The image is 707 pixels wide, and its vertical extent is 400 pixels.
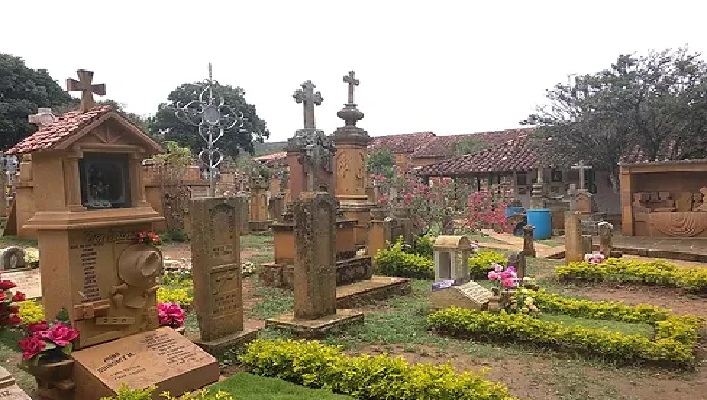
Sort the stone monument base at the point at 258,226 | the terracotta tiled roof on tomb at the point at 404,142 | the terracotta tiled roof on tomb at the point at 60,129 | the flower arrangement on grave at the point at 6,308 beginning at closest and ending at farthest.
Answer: the flower arrangement on grave at the point at 6,308 < the terracotta tiled roof on tomb at the point at 60,129 < the stone monument base at the point at 258,226 < the terracotta tiled roof on tomb at the point at 404,142

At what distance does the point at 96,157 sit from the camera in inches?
227

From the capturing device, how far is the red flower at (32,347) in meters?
5.02

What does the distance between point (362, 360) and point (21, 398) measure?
3252 millimetres

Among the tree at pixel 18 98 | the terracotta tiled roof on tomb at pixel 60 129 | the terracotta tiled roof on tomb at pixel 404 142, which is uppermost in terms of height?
the tree at pixel 18 98

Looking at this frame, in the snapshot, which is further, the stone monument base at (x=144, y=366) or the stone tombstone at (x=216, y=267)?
the stone tombstone at (x=216, y=267)

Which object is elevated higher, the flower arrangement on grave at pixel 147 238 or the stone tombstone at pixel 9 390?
the flower arrangement on grave at pixel 147 238

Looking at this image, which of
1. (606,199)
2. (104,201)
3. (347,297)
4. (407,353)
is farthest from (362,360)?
(606,199)

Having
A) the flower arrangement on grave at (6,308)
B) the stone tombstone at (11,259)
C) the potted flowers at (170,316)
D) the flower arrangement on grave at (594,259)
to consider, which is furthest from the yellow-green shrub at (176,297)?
the flower arrangement on grave at (594,259)

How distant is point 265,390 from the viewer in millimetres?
5699

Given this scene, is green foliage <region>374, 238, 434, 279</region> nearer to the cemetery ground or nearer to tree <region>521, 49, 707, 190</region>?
the cemetery ground

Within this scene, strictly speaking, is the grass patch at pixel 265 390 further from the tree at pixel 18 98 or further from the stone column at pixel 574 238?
the tree at pixel 18 98

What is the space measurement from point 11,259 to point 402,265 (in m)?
9.17

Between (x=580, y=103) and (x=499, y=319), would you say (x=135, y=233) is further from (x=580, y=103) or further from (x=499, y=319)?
(x=580, y=103)

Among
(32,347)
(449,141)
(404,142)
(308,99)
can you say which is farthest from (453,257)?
(404,142)
